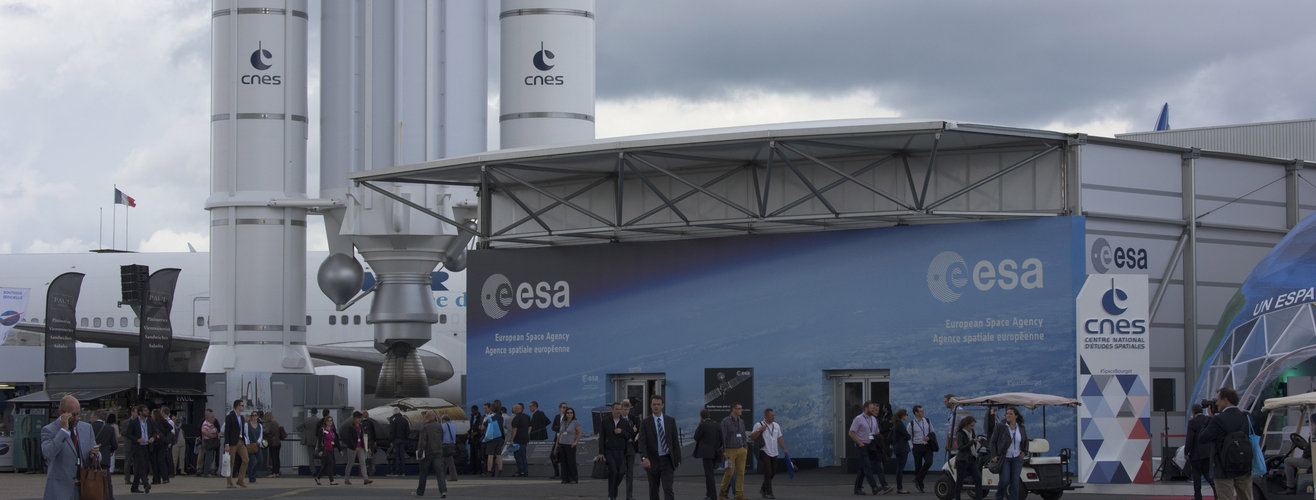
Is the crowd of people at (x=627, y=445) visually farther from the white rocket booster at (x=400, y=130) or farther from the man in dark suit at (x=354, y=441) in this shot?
the white rocket booster at (x=400, y=130)

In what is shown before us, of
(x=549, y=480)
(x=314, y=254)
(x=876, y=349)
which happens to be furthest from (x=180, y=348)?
(x=876, y=349)

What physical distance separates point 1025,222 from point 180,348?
24185 mm

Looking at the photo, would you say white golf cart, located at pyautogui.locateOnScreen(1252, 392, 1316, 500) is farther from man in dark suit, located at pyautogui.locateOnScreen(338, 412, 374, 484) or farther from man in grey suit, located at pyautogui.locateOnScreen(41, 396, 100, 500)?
man in dark suit, located at pyautogui.locateOnScreen(338, 412, 374, 484)

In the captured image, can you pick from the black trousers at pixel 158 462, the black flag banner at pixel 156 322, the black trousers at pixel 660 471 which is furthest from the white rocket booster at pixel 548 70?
the black trousers at pixel 660 471

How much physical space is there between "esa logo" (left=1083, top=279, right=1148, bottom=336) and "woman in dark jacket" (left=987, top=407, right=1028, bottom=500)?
20.6ft

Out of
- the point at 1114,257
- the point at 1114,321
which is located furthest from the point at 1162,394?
the point at 1114,321

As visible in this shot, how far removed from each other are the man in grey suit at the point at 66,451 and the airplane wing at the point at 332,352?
23.5m

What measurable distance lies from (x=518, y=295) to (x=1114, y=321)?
38.2 ft

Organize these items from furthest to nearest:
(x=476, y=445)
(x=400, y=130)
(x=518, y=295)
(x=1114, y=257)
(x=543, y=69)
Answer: (x=400, y=130)
(x=543, y=69)
(x=518, y=295)
(x=476, y=445)
(x=1114, y=257)

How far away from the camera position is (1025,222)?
75.5 ft

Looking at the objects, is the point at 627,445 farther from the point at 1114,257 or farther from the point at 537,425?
the point at 1114,257

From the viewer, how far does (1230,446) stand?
46.1ft

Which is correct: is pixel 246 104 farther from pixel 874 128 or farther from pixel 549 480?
pixel 874 128

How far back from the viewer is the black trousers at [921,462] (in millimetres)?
20375
